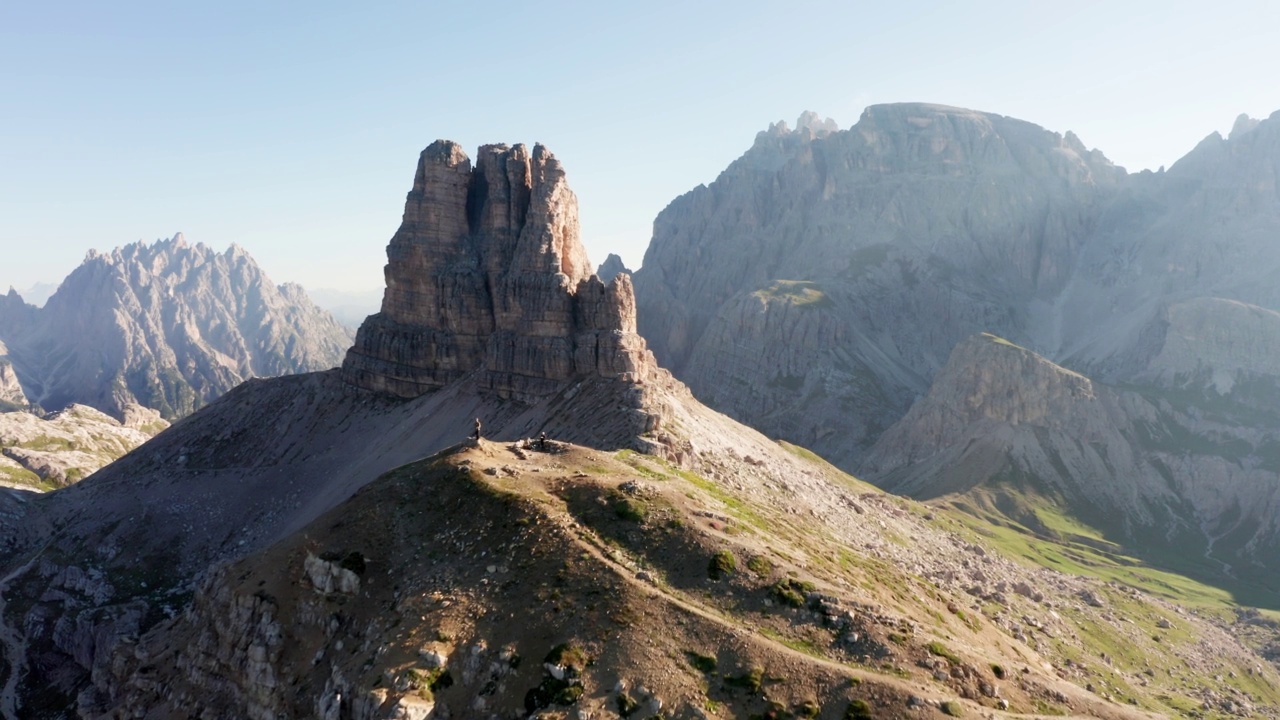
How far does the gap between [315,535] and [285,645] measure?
7473 millimetres

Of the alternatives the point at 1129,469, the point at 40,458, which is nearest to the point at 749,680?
the point at 1129,469

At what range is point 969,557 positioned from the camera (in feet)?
345

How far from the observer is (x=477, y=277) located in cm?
12575

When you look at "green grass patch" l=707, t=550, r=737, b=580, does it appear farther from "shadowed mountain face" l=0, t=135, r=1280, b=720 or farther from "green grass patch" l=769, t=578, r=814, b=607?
"green grass patch" l=769, t=578, r=814, b=607

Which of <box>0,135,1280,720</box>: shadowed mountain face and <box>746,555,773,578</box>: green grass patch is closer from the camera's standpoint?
<box>0,135,1280,720</box>: shadowed mountain face

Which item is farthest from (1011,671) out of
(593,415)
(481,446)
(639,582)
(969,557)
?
(969,557)

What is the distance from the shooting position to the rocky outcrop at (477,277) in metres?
113

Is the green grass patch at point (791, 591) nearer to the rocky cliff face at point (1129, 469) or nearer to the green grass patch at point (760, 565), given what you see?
the green grass patch at point (760, 565)

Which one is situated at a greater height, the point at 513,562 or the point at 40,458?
the point at 513,562

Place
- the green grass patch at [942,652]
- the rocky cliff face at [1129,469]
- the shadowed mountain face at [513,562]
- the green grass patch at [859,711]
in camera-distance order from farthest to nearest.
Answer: the rocky cliff face at [1129,469], the green grass patch at [942,652], the shadowed mountain face at [513,562], the green grass patch at [859,711]

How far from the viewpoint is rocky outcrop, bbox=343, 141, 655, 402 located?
4434 inches

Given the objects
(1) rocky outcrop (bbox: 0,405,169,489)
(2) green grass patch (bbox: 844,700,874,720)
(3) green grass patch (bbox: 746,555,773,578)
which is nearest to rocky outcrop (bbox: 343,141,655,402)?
(3) green grass patch (bbox: 746,555,773,578)

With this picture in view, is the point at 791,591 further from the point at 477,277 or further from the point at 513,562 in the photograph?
the point at 477,277

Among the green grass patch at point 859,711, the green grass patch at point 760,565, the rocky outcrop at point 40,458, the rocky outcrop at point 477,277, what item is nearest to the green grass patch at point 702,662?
the green grass patch at point 859,711
